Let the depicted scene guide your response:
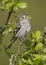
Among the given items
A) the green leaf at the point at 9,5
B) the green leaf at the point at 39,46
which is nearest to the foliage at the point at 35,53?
the green leaf at the point at 39,46

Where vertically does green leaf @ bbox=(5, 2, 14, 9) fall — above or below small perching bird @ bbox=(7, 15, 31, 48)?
above

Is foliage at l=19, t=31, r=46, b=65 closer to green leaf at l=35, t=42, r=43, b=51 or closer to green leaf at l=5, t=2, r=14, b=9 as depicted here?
green leaf at l=35, t=42, r=43, b=51

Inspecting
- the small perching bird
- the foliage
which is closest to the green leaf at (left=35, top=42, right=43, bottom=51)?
the foliage

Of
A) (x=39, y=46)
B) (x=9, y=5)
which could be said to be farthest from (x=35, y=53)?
(x=9, y=5)

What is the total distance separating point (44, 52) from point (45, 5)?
1326 millimetres

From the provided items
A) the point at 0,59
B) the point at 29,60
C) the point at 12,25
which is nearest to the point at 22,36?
the point at 12,25

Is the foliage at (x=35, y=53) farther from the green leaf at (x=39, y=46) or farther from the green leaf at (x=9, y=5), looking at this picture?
the green leaf at (x=9, y=5)

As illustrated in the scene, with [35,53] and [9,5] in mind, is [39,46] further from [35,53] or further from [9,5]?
[9,5]

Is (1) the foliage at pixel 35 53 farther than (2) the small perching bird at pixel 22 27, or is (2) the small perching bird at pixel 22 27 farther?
(2) the small perching bird at pixel 22 27

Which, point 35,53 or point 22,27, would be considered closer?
point 35,53

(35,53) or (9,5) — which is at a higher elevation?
(9,5)

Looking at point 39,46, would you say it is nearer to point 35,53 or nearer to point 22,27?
point 35,53

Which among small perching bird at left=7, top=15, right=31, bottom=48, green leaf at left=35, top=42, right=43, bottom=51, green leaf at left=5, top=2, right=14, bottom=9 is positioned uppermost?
green leaf at left=5, top=2, right=14, bottom=9

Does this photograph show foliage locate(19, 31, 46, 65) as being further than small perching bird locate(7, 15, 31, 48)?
No
